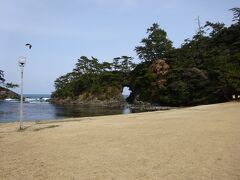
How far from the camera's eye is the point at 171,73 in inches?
1957

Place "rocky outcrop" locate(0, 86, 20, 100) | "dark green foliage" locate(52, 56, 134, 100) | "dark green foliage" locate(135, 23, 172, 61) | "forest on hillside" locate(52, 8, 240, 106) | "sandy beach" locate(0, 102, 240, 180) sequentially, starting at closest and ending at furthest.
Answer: "sandy beach" locate(0, 102, 240, 180)
"forest on hillside" locate(52, 8, 240, 106)
"dark green foliage" locate(135, 23, 172, 61)
"dark green foliage" locate(52, 56, 134, 100)
"rocky outcrop" locate(0, 86, 20, 100)

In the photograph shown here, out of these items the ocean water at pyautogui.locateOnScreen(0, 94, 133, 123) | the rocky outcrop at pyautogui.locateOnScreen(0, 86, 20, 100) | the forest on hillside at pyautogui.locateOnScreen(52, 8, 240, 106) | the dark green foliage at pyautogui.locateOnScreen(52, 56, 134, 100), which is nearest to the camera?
the ocean water at pyautogui.locateOnScreen(0, 94, 133, 123)

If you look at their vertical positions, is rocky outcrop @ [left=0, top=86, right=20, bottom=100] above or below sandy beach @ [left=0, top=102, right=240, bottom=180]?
above

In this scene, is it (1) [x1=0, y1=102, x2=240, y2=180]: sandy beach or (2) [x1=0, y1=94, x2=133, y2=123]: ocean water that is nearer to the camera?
(1) [x1=0, y1=102, x2=240, y2=180]: sandy beach

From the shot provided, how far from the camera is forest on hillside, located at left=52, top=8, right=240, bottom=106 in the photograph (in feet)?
130

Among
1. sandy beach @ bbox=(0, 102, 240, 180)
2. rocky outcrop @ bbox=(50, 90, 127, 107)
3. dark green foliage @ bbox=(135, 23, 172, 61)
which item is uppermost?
dark green foliage @ bbox=(135, 23, 172, 61)

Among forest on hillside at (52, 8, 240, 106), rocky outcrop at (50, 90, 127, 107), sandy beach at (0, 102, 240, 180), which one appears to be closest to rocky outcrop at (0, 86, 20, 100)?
forest on hillside at (52, 8, 240, 106)

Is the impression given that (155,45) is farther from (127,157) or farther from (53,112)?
(127,157)

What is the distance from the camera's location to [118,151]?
805 centimetres

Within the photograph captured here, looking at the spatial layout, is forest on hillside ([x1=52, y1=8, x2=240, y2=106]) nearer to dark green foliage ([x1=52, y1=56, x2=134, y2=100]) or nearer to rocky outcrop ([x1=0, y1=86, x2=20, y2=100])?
dark green foliage ([x1=52, y1=56, x2=134, y2=100])

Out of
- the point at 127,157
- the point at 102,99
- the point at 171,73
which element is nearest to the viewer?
the point at 127,157

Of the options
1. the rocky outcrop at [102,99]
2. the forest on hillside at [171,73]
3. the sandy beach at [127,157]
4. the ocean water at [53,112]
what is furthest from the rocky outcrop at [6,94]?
the sandy beach at [127,157]

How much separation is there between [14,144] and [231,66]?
107 feet

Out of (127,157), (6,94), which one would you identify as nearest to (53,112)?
(127,157)
